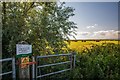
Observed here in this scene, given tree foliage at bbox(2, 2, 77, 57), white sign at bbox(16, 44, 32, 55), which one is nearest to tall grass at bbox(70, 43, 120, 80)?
tree foliage at bbox(2, 2, 77, 57)

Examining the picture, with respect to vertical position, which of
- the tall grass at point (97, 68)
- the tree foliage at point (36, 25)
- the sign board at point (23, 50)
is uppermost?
the tree foliage at point (36, 25)

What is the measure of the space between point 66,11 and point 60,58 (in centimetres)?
176

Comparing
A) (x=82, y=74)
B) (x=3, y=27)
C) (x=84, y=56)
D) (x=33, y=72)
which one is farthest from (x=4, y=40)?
(x=84, y=56)

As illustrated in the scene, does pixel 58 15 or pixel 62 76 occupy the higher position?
pixel 58 15

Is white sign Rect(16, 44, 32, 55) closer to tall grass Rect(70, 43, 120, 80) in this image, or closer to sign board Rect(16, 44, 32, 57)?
sign board Rect(16, 44, 32, 57)

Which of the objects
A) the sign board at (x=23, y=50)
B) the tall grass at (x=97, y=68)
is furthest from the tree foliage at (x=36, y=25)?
the sign board at (x=23, y=50)

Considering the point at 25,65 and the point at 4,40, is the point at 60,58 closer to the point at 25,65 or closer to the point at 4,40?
the point at 4,40

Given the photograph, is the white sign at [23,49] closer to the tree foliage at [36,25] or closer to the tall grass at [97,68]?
the tree foliage at [36,25]

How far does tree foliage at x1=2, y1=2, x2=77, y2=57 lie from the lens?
1180 cm

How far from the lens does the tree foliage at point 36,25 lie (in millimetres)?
11797

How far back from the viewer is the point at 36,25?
11.9 m

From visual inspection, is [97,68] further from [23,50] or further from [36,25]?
[23,50]

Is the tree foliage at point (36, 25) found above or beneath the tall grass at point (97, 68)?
above

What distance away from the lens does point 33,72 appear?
10609 mm
